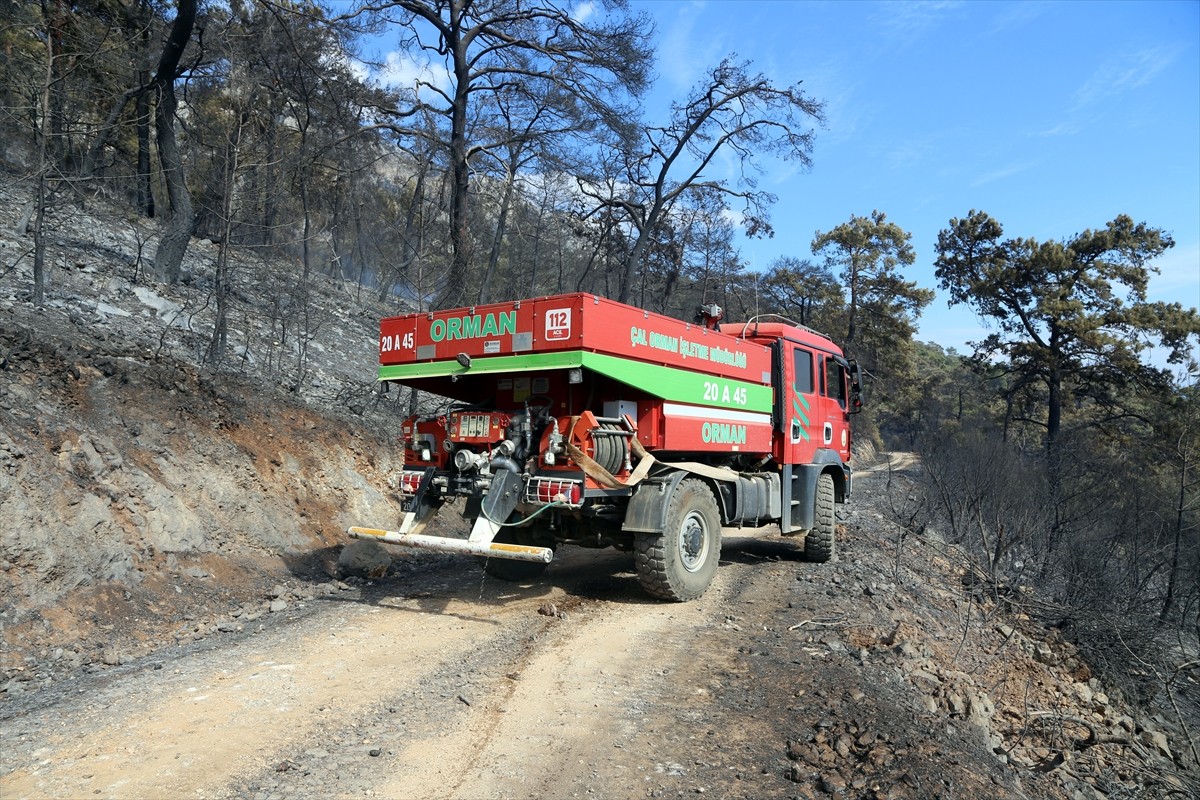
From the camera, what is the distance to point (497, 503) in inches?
263

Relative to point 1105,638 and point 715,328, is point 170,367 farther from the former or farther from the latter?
point 1105,638

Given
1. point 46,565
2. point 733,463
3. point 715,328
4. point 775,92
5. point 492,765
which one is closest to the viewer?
point 492,765

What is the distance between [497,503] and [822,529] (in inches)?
197

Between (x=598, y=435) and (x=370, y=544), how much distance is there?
3338 millimetres

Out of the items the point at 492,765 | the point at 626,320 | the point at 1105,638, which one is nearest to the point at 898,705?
the point at 492,765

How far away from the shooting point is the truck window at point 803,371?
971 centimetres

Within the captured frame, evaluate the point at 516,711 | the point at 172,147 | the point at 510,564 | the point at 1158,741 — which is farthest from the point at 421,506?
the point at 172,147

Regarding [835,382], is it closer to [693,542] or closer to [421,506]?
[693,542]

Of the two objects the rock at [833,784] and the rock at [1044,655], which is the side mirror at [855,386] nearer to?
the rock at [1044,655]

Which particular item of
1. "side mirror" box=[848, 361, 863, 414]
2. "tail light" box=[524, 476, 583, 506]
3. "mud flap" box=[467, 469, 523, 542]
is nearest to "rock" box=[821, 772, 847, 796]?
"tail light" box=[524, 476, 583, 506]

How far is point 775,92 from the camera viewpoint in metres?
19.8

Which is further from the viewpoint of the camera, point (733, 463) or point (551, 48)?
point (551, 48)

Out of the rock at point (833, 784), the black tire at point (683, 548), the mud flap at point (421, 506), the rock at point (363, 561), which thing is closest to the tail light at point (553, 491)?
the black tire at point (683, 548)

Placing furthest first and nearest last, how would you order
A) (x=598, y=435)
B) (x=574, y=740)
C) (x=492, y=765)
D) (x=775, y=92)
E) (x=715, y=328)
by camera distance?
(x=775, y=92)
(x=715, y=328)
(x=598, y=435)
(x=574, y=740)
(x=492, y=765)
